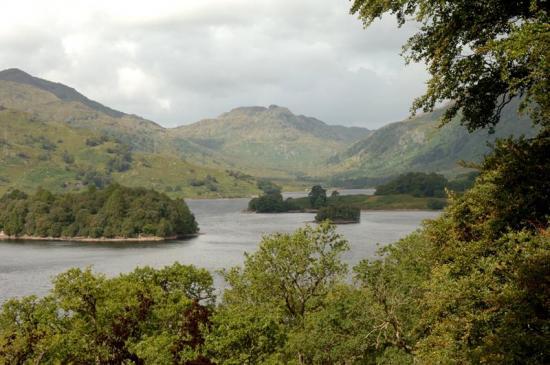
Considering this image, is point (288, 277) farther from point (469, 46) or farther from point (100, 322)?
point (469, 46)

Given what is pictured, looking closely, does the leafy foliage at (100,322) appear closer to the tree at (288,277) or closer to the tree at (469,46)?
the tree at (288,277)

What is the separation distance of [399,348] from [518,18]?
27969mm

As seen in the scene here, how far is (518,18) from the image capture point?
19.6 meters

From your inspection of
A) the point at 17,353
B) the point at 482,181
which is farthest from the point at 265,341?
the point at 482,181

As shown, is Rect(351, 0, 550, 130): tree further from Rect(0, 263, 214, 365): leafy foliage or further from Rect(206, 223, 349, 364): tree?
Rect(206, 223, 349, 364): tree

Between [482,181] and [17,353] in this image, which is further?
[17,353]

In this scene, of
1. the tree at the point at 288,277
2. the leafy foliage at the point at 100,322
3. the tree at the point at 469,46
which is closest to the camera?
the tree at the point at 469,46

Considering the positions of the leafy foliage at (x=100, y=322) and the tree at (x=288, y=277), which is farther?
the tree at (x=288, y=277)

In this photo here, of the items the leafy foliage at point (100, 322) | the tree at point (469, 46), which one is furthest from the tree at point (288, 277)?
the tree at point (469, 46)

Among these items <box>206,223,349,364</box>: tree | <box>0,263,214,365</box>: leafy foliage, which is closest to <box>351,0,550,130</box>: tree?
<box>0,263,214,365</box>: leafy foliage

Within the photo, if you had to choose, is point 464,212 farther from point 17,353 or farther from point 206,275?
point 206,275

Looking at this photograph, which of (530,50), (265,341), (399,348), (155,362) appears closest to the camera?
(530,50)

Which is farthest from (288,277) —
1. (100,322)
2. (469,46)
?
(469,46)

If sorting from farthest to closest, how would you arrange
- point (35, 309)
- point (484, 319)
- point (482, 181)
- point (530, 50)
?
point (35, 309)
point (482, 181)
point (484, 319)
point (530, 50)
